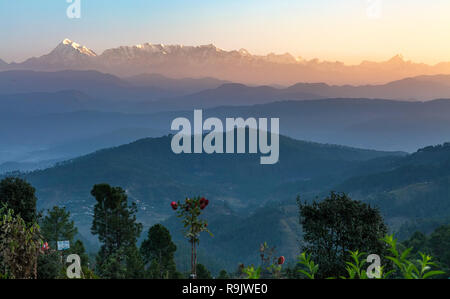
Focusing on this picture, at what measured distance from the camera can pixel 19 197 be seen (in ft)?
122

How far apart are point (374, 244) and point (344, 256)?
357 centimetres

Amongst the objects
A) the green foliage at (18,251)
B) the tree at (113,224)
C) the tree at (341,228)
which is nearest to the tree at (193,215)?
the green foliage at (18,251)

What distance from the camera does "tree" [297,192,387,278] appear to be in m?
34.5

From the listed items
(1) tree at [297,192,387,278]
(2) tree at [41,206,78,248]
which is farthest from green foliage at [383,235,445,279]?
(2) tree at [41,206,78,248]

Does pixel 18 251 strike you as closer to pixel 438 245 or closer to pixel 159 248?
pixel 159 248
